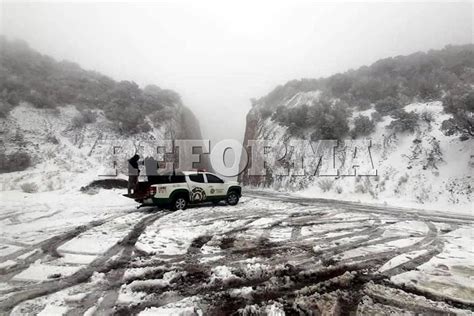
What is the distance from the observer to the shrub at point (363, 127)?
21016mm

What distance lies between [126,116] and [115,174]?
30.5ft

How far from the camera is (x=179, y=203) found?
469 inches

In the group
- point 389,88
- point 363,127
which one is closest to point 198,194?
point 363,127

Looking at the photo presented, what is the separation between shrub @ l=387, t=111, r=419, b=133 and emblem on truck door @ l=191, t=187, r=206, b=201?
14480 mm

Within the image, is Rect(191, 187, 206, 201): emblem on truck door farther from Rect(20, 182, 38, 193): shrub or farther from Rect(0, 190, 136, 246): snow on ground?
Rect(20, 182, 38, 193): shrub

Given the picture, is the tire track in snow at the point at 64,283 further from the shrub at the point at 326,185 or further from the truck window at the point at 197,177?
the shrub at the point at 326,185

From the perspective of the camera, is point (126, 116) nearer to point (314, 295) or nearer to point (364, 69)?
point (364, 69)

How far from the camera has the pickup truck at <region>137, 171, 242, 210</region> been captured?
1135 centimetres

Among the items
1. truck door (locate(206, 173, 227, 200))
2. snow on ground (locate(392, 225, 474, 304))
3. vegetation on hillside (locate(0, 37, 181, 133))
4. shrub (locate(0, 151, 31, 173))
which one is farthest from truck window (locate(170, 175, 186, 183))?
vegetation on hillside (locate(0, 37, 181, 133))

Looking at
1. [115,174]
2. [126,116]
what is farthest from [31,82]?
[115,174]

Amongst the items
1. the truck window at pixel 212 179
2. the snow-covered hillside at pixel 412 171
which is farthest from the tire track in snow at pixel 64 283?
the snow-covered hillside at pixel 412 171

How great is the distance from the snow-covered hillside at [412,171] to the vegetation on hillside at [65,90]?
17114mm

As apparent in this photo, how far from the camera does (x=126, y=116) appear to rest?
27.1m

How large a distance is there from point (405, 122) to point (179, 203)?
16.0 m
